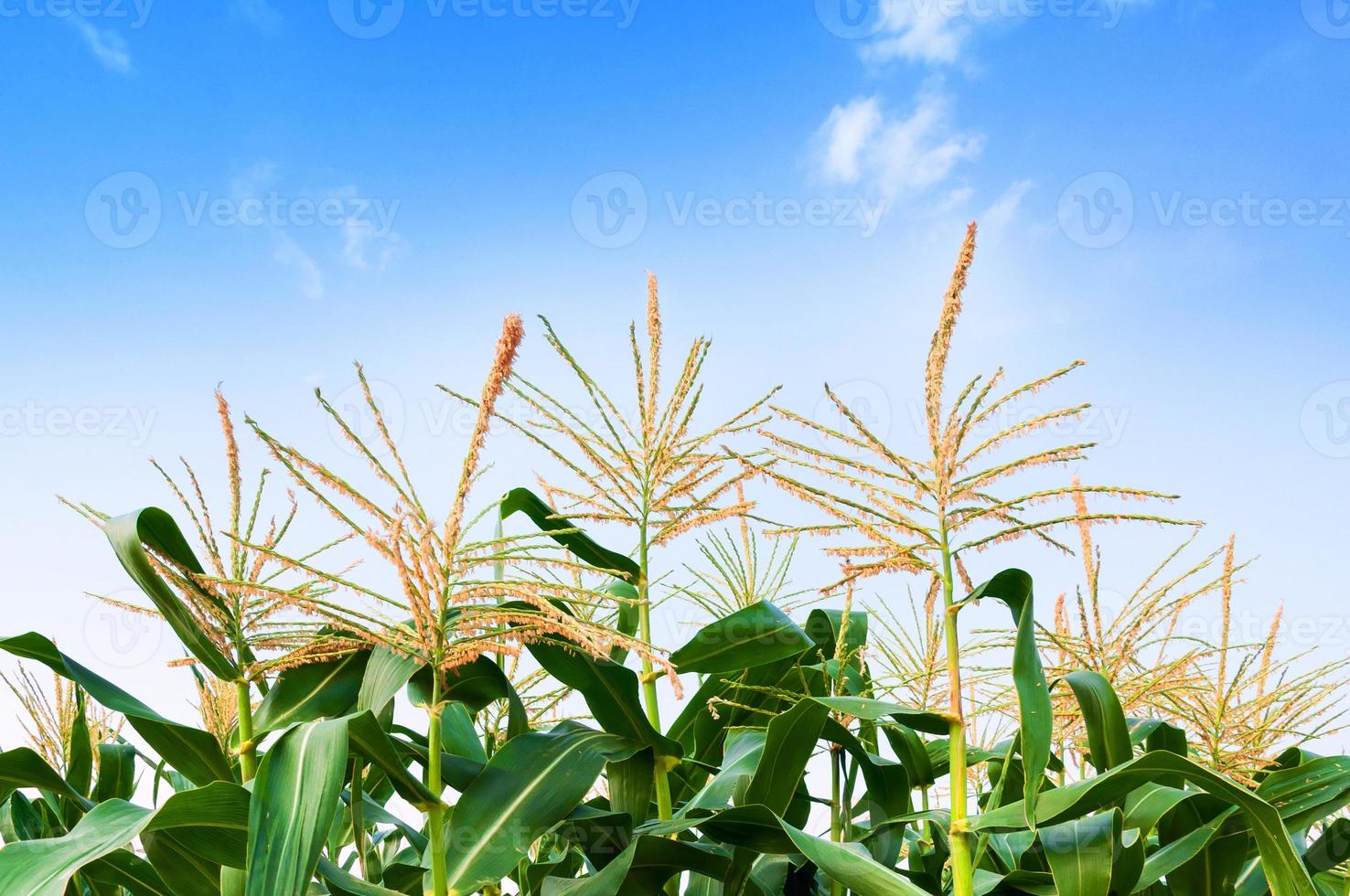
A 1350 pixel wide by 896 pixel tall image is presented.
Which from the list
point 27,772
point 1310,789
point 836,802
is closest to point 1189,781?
point 1310,789

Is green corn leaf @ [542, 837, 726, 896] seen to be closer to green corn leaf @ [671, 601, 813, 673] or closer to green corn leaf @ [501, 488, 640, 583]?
green corn leaf @ [671, 601, 813, 673]

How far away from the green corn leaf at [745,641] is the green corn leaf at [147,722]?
3.93 ft

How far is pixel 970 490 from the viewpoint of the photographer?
2.25 metres

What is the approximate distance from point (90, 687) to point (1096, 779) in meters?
2.27

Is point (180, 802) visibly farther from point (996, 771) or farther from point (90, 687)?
point (996, 771)

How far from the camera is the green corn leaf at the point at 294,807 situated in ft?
5.65

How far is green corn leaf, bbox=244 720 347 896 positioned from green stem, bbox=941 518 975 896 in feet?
4.13

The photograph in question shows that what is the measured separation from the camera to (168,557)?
7.56ft

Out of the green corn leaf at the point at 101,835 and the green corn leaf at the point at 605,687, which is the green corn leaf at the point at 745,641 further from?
the green corn leaf at the point at 101,835

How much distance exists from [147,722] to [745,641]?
4.84ft

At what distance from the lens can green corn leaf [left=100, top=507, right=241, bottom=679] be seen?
2164 millimetres

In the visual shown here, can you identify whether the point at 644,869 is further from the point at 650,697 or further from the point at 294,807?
the point at 294,807

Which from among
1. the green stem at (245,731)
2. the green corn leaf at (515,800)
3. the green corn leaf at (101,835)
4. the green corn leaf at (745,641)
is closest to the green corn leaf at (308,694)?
the green stem at (245,731)

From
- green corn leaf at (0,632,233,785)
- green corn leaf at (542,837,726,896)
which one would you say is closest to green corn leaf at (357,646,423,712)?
green corn leaf at (0,632,233,785)
